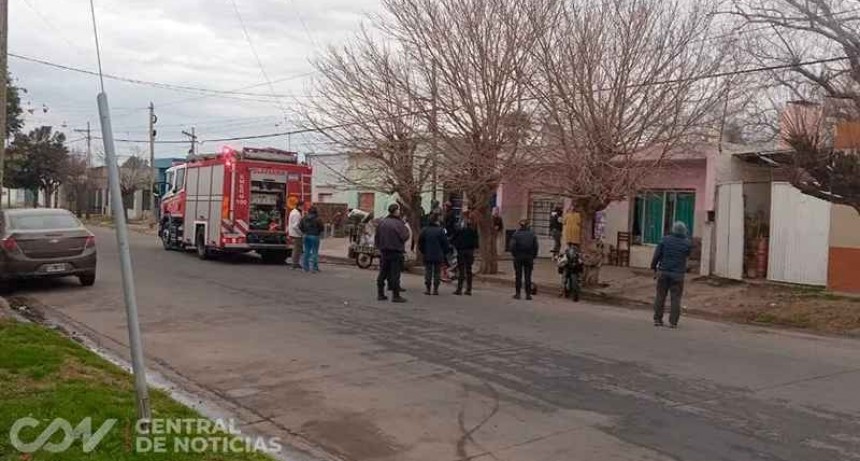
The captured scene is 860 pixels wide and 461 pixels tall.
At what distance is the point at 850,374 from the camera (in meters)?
8.62

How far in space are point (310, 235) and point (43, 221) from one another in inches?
252

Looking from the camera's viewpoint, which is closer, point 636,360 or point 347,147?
point 636,360

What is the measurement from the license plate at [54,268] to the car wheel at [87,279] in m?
0.55

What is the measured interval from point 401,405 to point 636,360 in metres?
3.35

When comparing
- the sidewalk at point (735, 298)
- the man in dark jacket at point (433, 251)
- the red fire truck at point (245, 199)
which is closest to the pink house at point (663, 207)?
the sidewalk at point (735, 298)

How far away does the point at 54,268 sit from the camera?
552 inches

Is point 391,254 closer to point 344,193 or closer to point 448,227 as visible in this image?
point 448,227

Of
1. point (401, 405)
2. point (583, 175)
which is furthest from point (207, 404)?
point (583, 175)

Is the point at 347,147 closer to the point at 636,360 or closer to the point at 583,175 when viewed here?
the point at 583,175

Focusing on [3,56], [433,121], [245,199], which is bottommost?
[245,199]

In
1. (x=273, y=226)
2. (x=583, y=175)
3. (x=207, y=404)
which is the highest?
(x=583, y=175)

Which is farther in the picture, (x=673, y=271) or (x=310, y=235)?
(x=310, y=235)

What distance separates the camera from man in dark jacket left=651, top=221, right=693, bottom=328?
12.2 meters

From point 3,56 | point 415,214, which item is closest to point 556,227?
point 415,214
